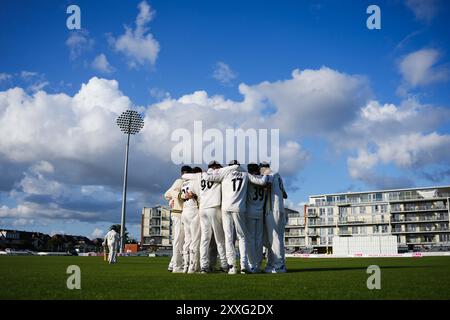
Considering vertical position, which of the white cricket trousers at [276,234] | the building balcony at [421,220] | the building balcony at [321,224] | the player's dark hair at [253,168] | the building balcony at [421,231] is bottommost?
the white cricket trousers at [276,234]

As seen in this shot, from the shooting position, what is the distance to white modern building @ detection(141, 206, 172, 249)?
464ft

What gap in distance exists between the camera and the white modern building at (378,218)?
9938cm

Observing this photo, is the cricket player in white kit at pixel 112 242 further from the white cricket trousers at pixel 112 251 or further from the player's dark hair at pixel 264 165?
the player's dark hair at pixel 264 165

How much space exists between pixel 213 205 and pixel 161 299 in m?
5.72

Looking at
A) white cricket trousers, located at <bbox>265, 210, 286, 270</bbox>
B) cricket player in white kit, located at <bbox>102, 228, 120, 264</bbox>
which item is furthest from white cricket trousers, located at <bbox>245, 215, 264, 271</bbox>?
cricket player in white kit, located at <bbox>102, 228, 120, 264</bbox>

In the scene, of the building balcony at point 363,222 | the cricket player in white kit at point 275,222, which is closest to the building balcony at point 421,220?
the building balcony at point 363,222

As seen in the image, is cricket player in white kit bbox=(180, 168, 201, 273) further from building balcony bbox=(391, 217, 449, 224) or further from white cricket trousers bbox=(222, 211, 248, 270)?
building balcony bbox=(391, 217, 449, 224)

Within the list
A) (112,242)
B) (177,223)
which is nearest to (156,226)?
(112,242)

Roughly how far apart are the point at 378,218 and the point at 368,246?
1614 inches

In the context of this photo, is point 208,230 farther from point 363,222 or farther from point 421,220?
point 363,222

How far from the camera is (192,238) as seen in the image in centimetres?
1232

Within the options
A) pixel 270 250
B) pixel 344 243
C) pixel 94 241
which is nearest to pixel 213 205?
Answer: pixel 270 250

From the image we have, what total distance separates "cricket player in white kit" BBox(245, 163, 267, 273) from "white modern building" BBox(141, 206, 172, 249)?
13003cm
